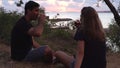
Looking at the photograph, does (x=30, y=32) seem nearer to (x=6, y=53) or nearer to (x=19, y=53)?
(x=19, y=53)

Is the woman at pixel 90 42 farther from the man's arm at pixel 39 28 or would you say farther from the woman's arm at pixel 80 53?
the man's arm at pixel 39 28

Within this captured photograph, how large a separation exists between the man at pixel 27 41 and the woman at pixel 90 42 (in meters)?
1.66

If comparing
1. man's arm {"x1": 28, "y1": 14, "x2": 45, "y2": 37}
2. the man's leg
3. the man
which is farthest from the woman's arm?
the man's leg

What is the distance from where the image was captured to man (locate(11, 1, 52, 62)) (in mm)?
7832

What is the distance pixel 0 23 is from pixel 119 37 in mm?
5314

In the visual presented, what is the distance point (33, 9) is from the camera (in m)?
7.80

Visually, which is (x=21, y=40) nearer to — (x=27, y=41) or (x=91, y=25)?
(x=27, y=41)

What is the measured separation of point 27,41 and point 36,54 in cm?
32

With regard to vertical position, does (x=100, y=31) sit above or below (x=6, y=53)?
above

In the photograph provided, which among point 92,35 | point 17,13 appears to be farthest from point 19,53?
point 17,13

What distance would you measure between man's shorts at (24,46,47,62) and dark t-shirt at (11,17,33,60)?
83 mm

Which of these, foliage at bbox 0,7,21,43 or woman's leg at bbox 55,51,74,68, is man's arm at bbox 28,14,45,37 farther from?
foliage at bbox 0,7,21,43

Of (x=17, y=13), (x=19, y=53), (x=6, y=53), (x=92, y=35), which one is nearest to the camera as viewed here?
(x=92, y=35)

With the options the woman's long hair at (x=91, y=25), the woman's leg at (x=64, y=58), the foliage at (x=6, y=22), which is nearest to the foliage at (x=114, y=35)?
the foliage at (x=6, y=22)
